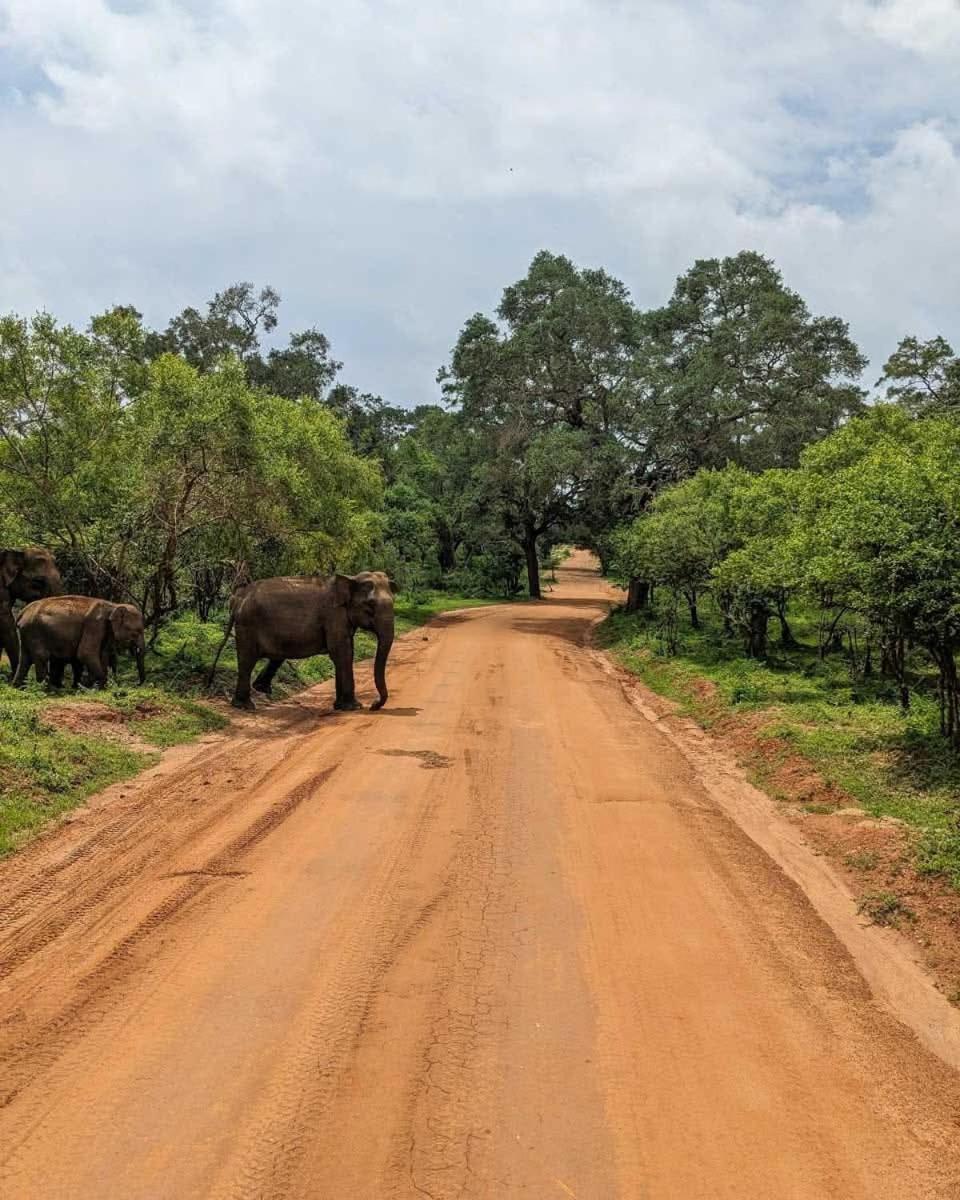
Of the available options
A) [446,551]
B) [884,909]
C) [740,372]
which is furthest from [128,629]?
[446,551]

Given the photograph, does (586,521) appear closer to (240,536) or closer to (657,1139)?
(240,536)

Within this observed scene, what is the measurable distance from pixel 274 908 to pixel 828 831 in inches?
243

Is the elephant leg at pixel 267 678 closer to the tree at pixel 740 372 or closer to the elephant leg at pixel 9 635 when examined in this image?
the elephant leg at pixel 9 635

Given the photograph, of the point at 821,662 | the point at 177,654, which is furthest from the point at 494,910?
the point at 821,662

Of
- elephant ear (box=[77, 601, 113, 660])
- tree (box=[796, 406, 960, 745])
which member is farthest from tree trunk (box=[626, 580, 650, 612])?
elephant ear (box=[77, 601, 113, 660])

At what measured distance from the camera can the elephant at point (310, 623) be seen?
16266 mm

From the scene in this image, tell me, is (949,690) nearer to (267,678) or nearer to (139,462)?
(267,678)

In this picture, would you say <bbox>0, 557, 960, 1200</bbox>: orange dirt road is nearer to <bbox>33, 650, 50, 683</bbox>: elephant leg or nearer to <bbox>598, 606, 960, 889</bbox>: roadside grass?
<bbox>598, 606, 960, 889</bbox>: roadside grass

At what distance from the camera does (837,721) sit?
1425 cm

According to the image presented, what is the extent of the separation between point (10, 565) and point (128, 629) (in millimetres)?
3360

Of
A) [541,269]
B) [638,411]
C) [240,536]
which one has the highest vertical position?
[541,269]

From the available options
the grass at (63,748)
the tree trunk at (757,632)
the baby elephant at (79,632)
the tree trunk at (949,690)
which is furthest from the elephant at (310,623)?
the tree trunk at (757,632)

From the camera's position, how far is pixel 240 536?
17766 mm

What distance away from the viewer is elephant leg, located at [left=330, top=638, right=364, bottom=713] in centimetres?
1622
